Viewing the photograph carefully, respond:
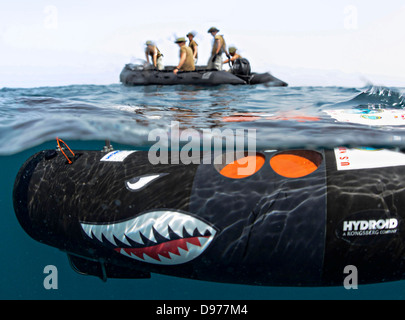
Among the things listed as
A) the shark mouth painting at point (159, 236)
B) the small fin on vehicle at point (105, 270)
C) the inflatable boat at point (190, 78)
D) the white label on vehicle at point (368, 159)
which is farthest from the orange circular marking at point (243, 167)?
the inflatable boat at point (190, 78)

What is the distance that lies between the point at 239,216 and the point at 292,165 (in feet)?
2.75

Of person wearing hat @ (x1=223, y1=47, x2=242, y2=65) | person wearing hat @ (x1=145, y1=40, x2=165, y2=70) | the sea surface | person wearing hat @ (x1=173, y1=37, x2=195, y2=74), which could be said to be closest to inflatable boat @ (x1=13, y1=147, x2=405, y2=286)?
the sea surface

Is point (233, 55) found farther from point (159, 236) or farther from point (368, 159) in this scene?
point (159, 236)

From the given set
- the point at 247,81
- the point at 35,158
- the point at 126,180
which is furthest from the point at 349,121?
the point at 247,81

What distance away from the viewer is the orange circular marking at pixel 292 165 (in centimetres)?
329

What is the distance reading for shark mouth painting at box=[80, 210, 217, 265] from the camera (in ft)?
10.2

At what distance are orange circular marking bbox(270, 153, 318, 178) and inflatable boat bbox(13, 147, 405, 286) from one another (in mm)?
10

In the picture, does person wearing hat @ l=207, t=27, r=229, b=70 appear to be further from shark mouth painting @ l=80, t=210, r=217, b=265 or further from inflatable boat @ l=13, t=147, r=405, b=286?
shark mouth painting @ l=80, t=210, r=217, b=265

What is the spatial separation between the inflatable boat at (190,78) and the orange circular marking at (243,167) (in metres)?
9.05

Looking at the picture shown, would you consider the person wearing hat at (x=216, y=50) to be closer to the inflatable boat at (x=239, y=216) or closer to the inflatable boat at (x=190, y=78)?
the inflatable boat at (x=190, y=78)

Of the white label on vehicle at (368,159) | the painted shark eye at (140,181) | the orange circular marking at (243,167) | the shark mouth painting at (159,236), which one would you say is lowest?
the shark mouth painting at (159,236)

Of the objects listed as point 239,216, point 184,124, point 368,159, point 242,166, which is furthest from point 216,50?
point 239,216

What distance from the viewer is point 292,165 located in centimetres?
344
